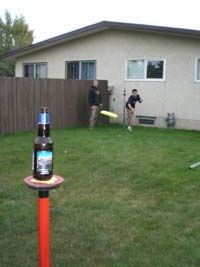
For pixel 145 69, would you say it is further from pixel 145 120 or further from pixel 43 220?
pixel 43 220

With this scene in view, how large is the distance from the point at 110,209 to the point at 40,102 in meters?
8.21

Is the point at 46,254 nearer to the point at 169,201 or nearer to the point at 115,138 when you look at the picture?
the point at 169,201

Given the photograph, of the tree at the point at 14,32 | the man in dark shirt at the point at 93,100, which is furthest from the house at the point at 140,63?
the tree at the point at 14,32

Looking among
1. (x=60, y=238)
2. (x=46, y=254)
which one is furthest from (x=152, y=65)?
(x=46, y=254)

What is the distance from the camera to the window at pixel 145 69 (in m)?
14.1

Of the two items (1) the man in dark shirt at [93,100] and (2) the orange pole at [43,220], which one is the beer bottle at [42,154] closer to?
(2) the orange pole at [43,220]

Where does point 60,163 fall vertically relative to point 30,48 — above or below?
below

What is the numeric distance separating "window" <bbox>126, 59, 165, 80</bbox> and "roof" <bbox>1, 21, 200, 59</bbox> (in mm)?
1107

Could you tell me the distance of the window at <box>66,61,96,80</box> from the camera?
16297 mm

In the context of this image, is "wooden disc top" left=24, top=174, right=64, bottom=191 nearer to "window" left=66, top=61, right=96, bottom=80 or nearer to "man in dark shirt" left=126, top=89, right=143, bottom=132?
"man in dark shirt" left=126, top=89, right=143, bottom=132

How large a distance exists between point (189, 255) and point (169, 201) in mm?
1612

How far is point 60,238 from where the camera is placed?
4207 millimetres

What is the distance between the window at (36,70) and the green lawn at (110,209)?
29.7 ft

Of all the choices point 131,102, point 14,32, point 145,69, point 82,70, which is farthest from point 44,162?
point 14,32
